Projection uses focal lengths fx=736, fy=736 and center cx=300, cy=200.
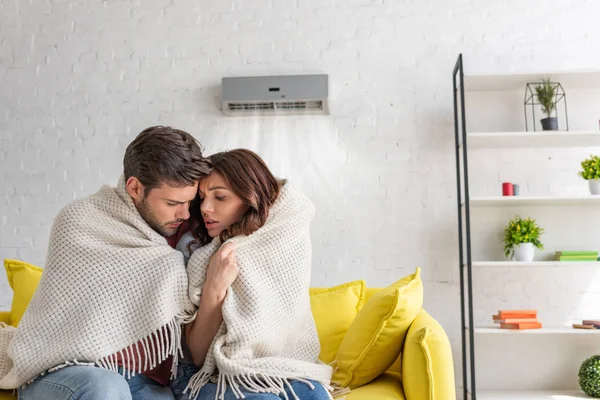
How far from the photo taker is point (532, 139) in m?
3.98

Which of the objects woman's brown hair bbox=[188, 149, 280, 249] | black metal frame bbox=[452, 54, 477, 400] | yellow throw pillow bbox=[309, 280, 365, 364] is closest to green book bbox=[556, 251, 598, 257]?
black metal frame bbox=[452, 54, 477, 400]

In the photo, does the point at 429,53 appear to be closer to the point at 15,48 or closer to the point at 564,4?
the point at 564,4

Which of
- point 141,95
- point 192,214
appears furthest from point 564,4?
point 192,214

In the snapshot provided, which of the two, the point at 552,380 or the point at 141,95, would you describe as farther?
the point at 141,95

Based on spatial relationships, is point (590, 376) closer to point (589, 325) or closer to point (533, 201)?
point (589, 325)

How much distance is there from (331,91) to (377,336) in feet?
6.76

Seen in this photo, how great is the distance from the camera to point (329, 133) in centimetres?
426

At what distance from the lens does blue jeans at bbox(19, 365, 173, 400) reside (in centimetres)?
193

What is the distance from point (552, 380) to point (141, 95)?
2.87 m

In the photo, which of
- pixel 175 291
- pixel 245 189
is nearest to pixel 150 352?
pixel 175 291

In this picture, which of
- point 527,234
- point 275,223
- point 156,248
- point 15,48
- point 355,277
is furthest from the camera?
point 15,48

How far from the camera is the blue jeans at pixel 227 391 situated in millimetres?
2135

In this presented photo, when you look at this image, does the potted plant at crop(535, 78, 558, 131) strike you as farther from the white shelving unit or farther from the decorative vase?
the decorative vase

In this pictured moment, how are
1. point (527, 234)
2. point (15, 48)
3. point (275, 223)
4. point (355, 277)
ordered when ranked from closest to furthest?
point (275, 223)
point (527, 234)
point (355, 277)
point (15, 48)
